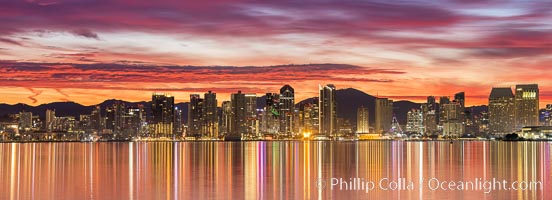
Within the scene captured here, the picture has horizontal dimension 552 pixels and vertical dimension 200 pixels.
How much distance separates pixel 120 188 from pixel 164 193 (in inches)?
181

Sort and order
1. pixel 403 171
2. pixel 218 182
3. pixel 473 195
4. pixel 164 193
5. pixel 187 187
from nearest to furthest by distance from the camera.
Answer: pixel 473 195 < pixel 164 193 < pixel 187 187 < pixel 218 182 < pixel 403 171

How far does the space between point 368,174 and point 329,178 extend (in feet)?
19.2

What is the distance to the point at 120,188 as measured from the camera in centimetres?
4856

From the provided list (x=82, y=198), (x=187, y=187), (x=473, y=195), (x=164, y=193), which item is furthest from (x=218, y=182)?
(x=473, y=195)

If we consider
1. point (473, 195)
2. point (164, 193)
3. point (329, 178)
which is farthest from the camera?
point (329, 178)

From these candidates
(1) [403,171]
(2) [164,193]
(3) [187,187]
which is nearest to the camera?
(2) [164,193]

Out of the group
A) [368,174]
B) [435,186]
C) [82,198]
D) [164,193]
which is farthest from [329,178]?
[82,198]

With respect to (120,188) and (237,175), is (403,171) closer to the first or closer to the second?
(237,175)

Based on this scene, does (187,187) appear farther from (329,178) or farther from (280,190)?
(329,178)

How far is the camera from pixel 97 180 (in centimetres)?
5547

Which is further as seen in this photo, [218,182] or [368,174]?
[368,174]

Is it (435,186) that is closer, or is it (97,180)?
(435,186)

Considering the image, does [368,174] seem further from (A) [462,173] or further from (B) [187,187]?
(B) [187,187]

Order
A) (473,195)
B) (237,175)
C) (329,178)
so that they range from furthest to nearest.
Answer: (237,175) → (329,178) → (473,195)
